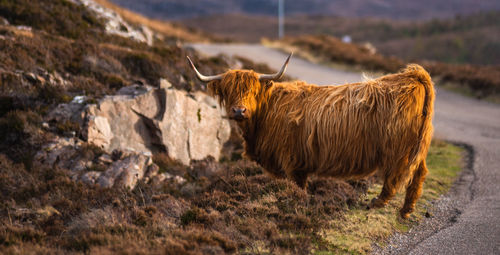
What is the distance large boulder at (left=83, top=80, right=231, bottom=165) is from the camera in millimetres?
8156

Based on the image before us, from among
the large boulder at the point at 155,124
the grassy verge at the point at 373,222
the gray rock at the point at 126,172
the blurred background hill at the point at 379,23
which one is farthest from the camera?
the blurred background hill at the point at 379,23

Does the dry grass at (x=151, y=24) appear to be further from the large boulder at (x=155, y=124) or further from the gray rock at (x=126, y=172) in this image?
the gray rock at (x=126, y=172)

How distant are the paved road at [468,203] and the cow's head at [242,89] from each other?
2476 millimetres

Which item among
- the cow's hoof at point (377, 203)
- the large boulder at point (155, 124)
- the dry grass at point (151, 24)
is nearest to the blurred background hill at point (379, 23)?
the dry grass at point (151, 24)

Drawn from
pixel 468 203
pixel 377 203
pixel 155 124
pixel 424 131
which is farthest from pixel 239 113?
pixel 468 203

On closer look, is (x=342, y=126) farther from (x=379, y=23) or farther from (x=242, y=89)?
(x=379, y=23)

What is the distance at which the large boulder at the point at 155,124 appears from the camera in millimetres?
8156

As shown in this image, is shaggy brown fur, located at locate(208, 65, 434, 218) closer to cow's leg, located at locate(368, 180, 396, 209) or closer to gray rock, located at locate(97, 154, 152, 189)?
cow's leg, located at locate(368, 180, 396, 209)

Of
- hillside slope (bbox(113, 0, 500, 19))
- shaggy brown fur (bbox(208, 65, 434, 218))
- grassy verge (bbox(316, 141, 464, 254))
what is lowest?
grassy verge (bbox(316, 141, 464, 254))

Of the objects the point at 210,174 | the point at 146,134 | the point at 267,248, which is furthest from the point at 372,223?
the point at 146,134

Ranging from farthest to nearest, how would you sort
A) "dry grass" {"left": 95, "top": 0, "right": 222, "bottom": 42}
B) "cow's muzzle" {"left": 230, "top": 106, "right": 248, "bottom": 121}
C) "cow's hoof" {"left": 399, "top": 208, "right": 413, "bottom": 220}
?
1. "dry grass" {"left": 95, "top": 0, "right": 222, "bottom": 42}
2. "cow's muzzle" {"left": 230, "top": 106, "right": 248, "bottom": 121}
3. "cow's hoof" {"left": 399, "top": 208, "right": 413, "bottom": 220}

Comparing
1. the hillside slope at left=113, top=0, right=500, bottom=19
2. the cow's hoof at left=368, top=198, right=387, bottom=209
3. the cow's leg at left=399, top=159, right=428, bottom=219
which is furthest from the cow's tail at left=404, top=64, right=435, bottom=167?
the hillside slope at left=113, top=0, right=500, bottom=19

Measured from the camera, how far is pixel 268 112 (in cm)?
646

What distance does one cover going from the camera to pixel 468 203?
6445mm
